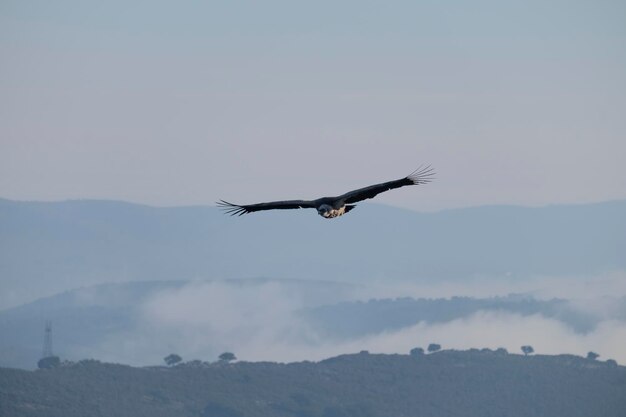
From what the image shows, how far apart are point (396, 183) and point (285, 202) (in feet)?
25.5

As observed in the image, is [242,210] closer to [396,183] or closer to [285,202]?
[285,202]

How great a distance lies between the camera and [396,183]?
120 m

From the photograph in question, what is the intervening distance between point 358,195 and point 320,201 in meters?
2.61

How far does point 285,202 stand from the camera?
122188 millimetres

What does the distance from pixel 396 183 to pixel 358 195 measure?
11.0 ft

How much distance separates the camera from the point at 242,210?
405 ft

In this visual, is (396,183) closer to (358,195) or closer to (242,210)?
(358,195)

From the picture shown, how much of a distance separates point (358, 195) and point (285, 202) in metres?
4.97

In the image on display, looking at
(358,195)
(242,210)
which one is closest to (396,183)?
(358,195)

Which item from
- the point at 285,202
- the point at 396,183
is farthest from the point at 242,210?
the point at 396,183

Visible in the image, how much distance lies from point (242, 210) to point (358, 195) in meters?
8.06

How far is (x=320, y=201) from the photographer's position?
401 ft
